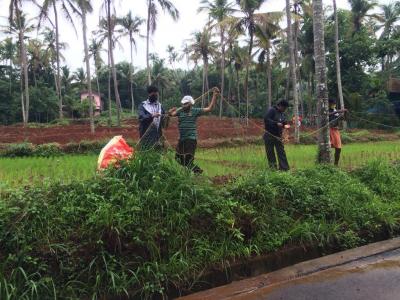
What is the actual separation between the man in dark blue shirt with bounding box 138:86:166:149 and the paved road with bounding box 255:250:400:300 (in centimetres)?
295

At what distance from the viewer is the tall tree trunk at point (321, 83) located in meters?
8.73

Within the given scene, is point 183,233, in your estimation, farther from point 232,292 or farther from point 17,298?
point 17,298

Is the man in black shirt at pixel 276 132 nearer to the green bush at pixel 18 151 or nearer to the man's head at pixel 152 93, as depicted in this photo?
the man's head at pixel 152 93

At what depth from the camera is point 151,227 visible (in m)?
4.73

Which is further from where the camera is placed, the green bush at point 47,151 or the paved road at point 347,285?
the green bush at point 47,151

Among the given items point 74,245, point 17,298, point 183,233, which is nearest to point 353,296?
point 183,233

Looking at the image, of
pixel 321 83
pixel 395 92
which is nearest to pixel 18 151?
pixel 321 83

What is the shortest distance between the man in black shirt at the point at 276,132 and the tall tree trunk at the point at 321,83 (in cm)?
95

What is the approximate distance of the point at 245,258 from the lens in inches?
201

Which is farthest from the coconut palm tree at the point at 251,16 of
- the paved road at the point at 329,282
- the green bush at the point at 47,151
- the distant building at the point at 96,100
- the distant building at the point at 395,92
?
the distant building at the point at 96,100

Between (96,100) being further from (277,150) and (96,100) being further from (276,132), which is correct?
(277,150)

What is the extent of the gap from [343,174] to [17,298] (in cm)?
561

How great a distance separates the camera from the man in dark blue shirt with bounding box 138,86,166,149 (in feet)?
22.0

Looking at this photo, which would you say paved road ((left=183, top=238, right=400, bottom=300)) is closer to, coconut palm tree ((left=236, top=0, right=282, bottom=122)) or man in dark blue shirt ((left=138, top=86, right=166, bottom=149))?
man in dark blue shirt ((left=138, top=86, right=166, bottom=149))
